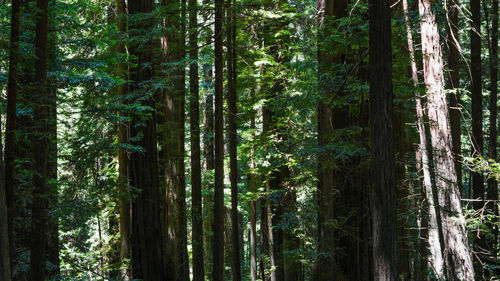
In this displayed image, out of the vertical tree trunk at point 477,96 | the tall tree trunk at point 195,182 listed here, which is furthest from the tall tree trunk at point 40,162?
the vertical tree trunk at point 477,96

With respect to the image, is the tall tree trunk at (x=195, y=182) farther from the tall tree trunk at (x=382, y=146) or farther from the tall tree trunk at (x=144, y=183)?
the tall tree trunk at (x=382, y=146)

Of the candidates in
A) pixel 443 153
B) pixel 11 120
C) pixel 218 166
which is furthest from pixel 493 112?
pixel 11 120

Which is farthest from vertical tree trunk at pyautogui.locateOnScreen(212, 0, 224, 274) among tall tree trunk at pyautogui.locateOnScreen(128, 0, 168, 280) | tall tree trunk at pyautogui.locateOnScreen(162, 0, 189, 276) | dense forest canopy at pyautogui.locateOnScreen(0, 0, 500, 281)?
tall tree trunk at pyautogui.locateOnScreen(162, 0, 189, 276)

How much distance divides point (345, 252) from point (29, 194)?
705 centimetres

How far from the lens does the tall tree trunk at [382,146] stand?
646 cm

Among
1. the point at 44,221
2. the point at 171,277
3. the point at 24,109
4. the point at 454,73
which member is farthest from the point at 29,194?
the point at 454,73

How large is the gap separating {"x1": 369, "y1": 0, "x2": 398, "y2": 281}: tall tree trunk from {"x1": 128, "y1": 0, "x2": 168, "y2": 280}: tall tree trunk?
5.99 metres

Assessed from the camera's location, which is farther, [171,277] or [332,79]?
[171,277]

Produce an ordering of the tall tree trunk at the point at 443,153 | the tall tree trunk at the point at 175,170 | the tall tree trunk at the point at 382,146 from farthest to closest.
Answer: the tall tree trunk at the point at 175,170
the tall tree trunk at the point at 443,153
the tall tree trunk at the point at 382,146

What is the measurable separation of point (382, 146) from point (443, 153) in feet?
13.0

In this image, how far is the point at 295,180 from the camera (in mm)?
14875

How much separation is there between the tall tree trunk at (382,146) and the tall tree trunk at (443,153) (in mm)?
3536

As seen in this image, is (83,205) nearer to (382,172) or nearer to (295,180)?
(382,172)

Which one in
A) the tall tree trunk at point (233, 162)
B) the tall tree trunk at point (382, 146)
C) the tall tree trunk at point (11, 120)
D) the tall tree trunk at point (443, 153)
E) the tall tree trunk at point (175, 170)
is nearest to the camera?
the tall tree trunk at point (382, 146)
